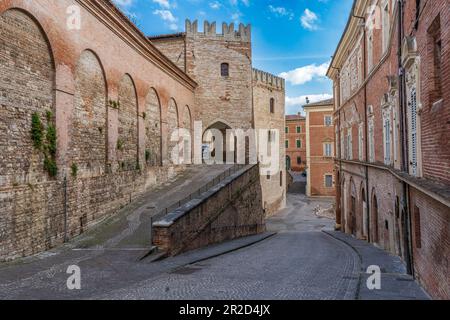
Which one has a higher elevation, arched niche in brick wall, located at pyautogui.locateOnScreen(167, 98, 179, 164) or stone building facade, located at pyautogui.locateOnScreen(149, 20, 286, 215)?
stone building facade, located at pyautogui.locateOnScreen(149, 20, 286, 215)

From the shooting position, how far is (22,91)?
33.0 feet

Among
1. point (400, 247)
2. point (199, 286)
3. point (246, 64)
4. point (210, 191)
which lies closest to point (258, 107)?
point (246, 64)

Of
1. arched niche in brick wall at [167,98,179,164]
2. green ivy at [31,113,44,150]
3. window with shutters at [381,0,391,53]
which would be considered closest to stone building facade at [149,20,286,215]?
arched niche in brick wall at [167,98,179,164]

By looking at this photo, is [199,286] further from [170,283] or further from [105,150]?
[105,150]

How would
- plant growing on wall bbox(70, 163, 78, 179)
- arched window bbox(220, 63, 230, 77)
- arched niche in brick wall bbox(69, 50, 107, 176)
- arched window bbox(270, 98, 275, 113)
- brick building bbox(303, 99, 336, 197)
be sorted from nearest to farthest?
plant growing on wall bbox(70, 163, 78, 179)
arched niche in brick wall bbox(69, 50, 107, 176)
arched window bbox(220, 63, 230, 77)
arched window bbox(270, 98, 275, 113)
brick building bbox(303, 99, 336, 197)

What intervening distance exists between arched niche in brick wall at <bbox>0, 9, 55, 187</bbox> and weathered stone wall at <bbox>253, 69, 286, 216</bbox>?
20.7 metres

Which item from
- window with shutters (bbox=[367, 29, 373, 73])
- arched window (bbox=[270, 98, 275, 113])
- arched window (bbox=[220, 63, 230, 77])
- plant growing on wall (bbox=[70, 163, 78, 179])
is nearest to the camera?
plant growing on wall (bbox=[70, 163, 78, 179])

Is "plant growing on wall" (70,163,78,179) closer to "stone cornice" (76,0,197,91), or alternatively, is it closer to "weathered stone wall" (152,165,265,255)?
"weathered stone wall" (152,165,265,255)

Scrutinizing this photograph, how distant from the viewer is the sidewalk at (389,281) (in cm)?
723

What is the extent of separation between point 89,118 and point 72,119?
3.92 ft

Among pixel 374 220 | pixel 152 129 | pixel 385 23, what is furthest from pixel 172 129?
pixel 385 23

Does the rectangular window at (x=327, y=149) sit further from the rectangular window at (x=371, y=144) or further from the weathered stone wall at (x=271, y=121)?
the rectangular window at (x=371, y=144)

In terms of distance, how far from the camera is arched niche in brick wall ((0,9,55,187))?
9406 mm

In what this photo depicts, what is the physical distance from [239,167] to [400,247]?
41.5 ft
